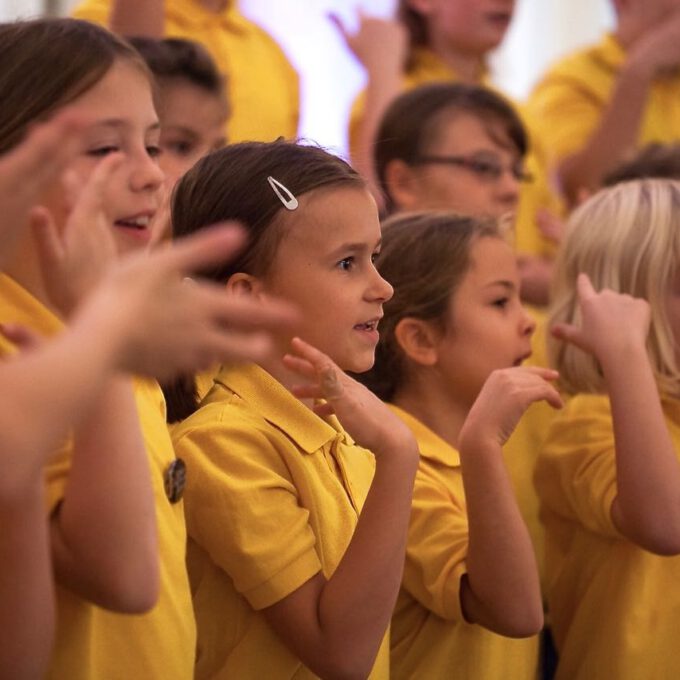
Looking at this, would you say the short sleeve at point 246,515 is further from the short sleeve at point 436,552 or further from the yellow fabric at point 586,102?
the yellow fabric at point 586,102

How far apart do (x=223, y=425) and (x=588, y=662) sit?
0.78m

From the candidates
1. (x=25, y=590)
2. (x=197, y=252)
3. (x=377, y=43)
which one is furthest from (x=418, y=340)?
(x=377, y=43)

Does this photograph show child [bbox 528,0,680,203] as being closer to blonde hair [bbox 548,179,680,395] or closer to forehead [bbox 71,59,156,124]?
blonde hair [bbox 548,179,680,395]

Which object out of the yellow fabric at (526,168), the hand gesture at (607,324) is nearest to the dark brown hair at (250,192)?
the hand gesture at (607,324)

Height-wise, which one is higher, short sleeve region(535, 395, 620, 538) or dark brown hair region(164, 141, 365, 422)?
dark brown hair region(164, 141, 365, 422)

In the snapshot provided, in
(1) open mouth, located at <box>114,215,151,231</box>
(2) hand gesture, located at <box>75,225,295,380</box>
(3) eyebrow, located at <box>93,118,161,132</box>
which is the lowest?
(1) open mouth, located at <box>114,215,151,231</box>

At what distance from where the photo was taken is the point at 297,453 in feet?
5.06

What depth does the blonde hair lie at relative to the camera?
2064 mm

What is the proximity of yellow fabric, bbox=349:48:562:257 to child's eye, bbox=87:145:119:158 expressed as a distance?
147 cm

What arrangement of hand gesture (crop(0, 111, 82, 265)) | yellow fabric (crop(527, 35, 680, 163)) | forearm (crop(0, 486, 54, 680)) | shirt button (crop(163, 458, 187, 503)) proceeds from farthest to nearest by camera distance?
yellow fabric (crop(527, 35, 680, 163)) → shirt button (crop(163, 458, 187, 503)) → forearm (crop(0, 486, 54, 680)) → hand gesture (crop(0, 111, 82, 265))

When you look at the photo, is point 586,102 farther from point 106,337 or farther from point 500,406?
point 106,337

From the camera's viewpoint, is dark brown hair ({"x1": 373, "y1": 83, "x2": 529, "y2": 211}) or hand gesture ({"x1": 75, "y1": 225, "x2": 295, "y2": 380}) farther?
dark brown hair ({"x1": 373, "y1": 83, "x2": 529, "y2": 211})

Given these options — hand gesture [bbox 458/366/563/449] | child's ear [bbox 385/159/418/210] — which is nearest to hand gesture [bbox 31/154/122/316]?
hand gesture [bbox 458/366/563/449]

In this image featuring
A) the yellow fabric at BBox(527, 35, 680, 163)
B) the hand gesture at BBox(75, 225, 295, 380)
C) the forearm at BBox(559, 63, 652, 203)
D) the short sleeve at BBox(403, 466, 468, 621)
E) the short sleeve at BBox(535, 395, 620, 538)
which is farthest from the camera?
the yellow fabric at BBox(527, 35, 680, 163)
